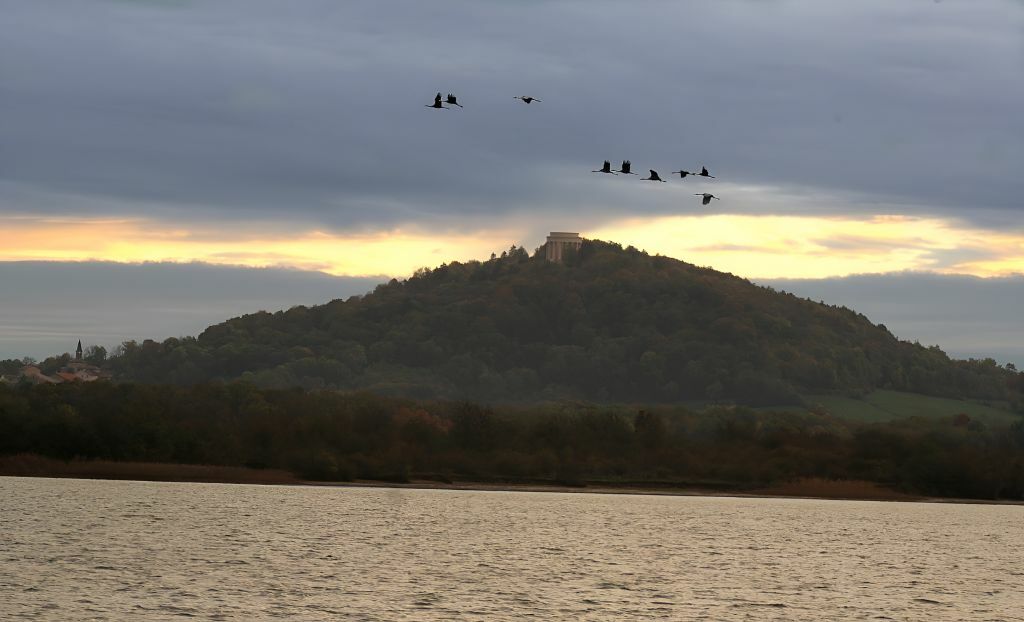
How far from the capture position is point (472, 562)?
9212 centimetres

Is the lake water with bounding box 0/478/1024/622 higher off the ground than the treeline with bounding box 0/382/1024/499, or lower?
lower

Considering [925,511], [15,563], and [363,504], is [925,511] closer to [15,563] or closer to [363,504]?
[363,504]

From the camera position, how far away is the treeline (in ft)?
531

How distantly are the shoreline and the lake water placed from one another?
2833 mm

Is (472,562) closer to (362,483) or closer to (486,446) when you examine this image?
(362,483)

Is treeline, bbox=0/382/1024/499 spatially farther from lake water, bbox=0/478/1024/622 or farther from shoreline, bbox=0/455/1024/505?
lake water, bbox=0/478/1024/622

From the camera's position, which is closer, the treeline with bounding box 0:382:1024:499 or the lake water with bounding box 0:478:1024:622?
the lake water with bounding box 0:478:1024:622

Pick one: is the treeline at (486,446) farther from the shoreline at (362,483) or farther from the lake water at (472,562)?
the lake water at (472,562)

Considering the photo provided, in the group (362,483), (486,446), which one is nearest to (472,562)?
(362,483)


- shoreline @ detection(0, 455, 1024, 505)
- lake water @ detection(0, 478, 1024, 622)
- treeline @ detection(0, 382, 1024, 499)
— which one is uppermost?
treeline @ detection(0, 382, 1024, 499)

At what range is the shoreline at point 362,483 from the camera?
507ft

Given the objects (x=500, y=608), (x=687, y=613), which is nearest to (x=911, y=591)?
(x=687, y=613)

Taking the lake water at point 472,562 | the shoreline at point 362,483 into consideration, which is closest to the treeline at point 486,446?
the shoreline at point 362,483

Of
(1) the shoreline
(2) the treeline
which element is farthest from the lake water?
(2) the treeline
